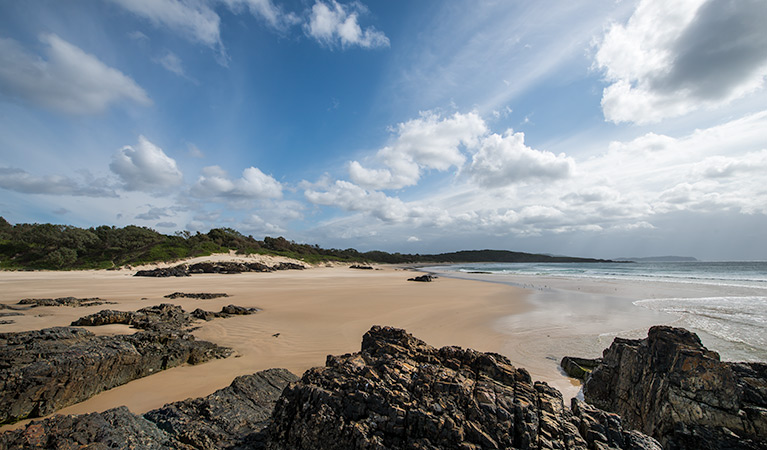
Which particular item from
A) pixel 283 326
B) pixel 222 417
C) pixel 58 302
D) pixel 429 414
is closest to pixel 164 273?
pixel 58 302

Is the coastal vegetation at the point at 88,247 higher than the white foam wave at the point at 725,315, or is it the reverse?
the coastal vegetation at the point at 88,247

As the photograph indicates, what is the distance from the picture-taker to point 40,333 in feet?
19.7

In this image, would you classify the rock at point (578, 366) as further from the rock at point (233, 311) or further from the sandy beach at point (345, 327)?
the rock at point (233, 311)

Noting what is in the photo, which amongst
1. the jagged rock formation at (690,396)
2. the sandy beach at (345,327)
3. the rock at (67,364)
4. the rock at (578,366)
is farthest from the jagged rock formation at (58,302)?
the jagged rock formation at (690,396)

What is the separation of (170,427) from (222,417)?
56 cm

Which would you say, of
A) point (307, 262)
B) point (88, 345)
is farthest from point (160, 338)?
point (307, 262)

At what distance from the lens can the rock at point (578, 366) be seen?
21.9 feet

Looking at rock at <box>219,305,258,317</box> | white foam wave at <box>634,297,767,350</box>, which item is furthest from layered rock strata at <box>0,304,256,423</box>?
white foam wave at <box>634,297,767,350</box>

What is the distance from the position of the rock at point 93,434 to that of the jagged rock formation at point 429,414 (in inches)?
49.2

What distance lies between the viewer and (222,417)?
3.77 meters

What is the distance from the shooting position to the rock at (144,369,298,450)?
3332mm

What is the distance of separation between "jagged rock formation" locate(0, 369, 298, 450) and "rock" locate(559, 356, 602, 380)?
255 inches

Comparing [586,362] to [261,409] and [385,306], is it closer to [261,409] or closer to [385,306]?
[261,409]

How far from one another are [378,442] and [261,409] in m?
2.28
